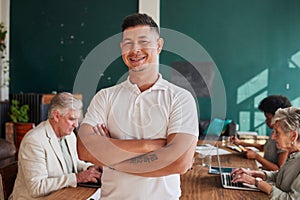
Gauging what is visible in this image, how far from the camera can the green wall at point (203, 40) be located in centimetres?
575

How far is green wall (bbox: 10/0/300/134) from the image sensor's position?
5.75 meters

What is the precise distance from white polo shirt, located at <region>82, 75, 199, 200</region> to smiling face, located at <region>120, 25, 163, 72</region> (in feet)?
0.30

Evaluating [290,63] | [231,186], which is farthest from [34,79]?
[231,186]

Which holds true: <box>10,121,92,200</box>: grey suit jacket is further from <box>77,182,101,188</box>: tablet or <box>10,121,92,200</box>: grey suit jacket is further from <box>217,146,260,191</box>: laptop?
→ <box>217,146,260,191</box>: laptop

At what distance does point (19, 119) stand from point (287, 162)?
178 inches

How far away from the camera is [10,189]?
193 centimetres

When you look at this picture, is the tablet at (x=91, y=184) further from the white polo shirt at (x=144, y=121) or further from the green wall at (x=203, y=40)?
the green wall at (x=203, y=40)

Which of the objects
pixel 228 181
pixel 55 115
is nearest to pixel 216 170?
pixel 228 181

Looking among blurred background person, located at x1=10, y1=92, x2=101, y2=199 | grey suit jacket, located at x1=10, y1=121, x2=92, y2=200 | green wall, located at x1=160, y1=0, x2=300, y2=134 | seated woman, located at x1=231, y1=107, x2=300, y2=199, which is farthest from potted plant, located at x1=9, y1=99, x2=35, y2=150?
seated woman, located at x1=231, y1=107, x2=300, y2=199

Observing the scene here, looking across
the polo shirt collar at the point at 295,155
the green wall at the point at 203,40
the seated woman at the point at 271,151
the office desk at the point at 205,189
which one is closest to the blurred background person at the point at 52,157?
the office desk at the point at 205,189

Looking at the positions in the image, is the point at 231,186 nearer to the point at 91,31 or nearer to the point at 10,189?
the point at 10,189

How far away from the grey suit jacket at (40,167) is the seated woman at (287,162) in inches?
38.1

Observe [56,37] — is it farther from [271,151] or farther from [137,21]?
[137,21]

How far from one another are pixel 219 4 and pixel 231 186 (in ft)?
15.0
